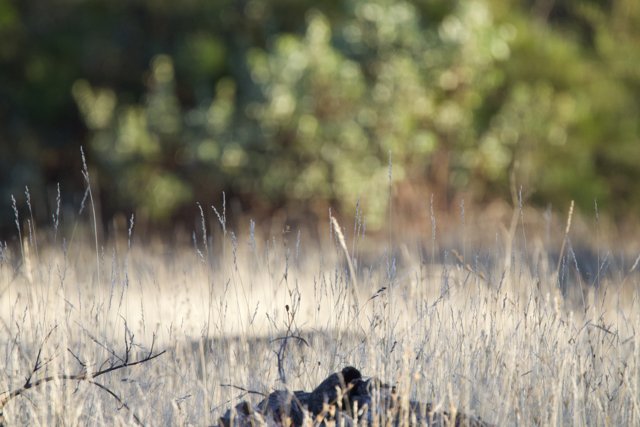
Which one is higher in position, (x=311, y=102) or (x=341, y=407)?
(x=311, y=102)

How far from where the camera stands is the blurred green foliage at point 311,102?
15.7 metres

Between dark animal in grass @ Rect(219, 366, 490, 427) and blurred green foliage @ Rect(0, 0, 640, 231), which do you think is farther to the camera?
blurred green foliage @ Rect(0, 0, 640, 231)

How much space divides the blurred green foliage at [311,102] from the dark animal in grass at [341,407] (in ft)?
36.4

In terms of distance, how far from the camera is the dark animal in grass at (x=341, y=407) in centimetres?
391

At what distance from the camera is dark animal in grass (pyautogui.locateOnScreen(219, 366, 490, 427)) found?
12.8ft

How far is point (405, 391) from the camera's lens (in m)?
3.79

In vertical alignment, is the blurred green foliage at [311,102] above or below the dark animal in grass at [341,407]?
above

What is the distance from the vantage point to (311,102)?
15.6 metres

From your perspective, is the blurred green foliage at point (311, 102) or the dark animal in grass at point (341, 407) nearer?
the dark animal in grass at point (341, 407)

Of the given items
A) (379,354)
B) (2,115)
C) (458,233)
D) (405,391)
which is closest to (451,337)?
(379,354)

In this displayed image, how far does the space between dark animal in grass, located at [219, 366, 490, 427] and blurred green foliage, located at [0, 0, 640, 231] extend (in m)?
11.1

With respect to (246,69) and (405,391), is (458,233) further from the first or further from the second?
(405,391)

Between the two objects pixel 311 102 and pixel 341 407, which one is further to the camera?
pixel 311 102

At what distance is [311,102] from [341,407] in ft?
38.7
